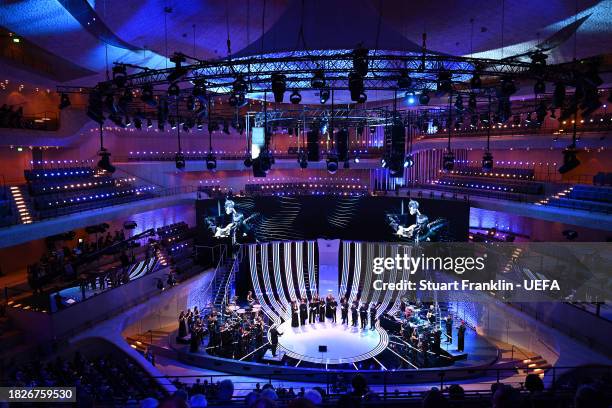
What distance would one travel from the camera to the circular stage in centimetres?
1231

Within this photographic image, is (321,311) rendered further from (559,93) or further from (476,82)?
(559,93)

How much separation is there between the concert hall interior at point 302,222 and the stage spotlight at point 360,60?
0.04m

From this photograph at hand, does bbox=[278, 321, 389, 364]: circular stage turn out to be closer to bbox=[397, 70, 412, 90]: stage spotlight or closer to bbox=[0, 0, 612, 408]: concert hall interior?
bbox=[0, 0, 612, 408]: concert hall interior

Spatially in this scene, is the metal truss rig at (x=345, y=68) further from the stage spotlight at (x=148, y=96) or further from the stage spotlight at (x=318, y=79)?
the stage spotlight at (x=148, y=96)

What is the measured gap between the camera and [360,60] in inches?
338

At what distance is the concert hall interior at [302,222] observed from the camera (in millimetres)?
10180

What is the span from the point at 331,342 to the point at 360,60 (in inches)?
333

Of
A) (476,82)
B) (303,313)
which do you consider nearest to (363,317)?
(303,313)

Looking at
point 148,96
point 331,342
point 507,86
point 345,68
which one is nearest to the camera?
point 507,86

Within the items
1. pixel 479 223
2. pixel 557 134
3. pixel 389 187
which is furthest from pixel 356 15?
pixel 389 187

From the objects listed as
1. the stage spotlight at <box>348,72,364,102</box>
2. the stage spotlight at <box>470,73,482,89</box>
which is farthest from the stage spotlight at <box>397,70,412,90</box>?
the stage spotlight at <box>348,72,364,102</box>

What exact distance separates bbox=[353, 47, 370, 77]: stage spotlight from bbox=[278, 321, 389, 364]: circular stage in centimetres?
760

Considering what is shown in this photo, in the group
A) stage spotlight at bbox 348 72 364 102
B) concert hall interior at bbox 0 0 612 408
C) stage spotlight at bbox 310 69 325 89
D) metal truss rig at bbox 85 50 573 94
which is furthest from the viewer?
concert hall interior at bbox 0 0 612 408

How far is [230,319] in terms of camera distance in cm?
1413
